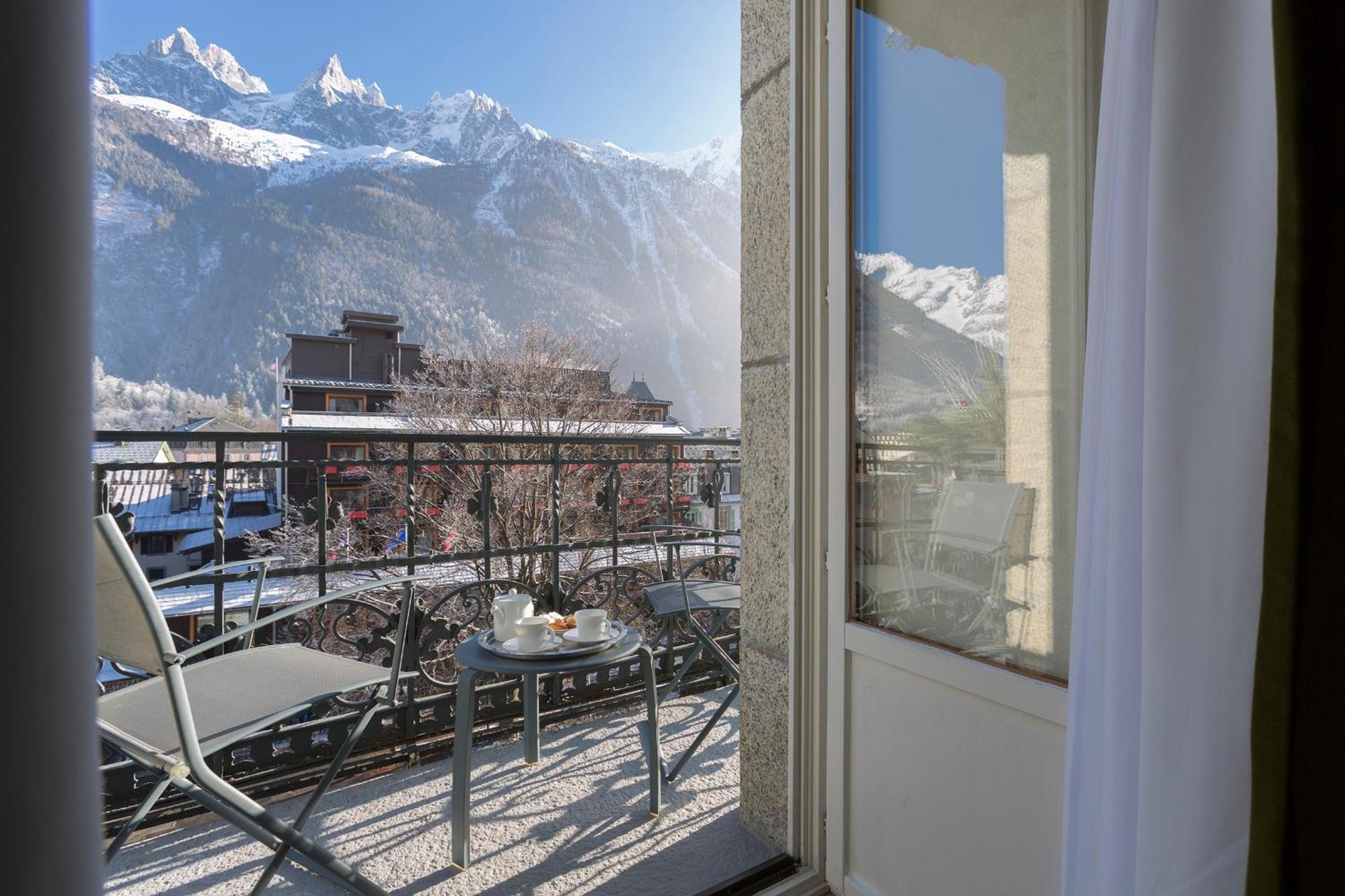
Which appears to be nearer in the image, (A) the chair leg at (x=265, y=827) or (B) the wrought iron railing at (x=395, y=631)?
(A) the chair leg at (x=265, y=827)

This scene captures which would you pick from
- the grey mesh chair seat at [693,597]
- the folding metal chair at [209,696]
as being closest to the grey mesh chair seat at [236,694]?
the folding metal chair at [209,696]

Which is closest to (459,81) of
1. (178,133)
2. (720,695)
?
(178,133)

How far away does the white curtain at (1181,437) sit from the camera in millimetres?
862

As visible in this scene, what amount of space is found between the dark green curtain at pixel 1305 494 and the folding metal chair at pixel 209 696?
153cm

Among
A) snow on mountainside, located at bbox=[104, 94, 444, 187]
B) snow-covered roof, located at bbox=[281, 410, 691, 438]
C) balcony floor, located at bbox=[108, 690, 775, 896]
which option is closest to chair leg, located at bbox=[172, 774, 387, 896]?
balcony floor, located at bbox=[108, 690, 775, 896]

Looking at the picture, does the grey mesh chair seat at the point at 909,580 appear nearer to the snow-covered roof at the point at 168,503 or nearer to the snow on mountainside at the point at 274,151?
the snow-covered roof at the point at 168,503

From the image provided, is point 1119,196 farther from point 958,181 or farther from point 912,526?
point 912,526

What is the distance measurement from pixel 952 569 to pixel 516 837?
1.38 m

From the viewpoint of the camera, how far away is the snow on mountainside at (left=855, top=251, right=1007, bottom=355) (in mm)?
1391

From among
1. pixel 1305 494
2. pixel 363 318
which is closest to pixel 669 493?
pixel 1305 494

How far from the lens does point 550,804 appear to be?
216 cm

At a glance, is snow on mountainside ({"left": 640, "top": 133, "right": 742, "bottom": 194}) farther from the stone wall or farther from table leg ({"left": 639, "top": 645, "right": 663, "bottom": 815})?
table leg ({"left": 639, "top": 645, "right": 663, "bottom": 815})

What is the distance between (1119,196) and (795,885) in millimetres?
1583

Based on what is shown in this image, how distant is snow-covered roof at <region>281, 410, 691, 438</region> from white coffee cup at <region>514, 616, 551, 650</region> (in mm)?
11188
